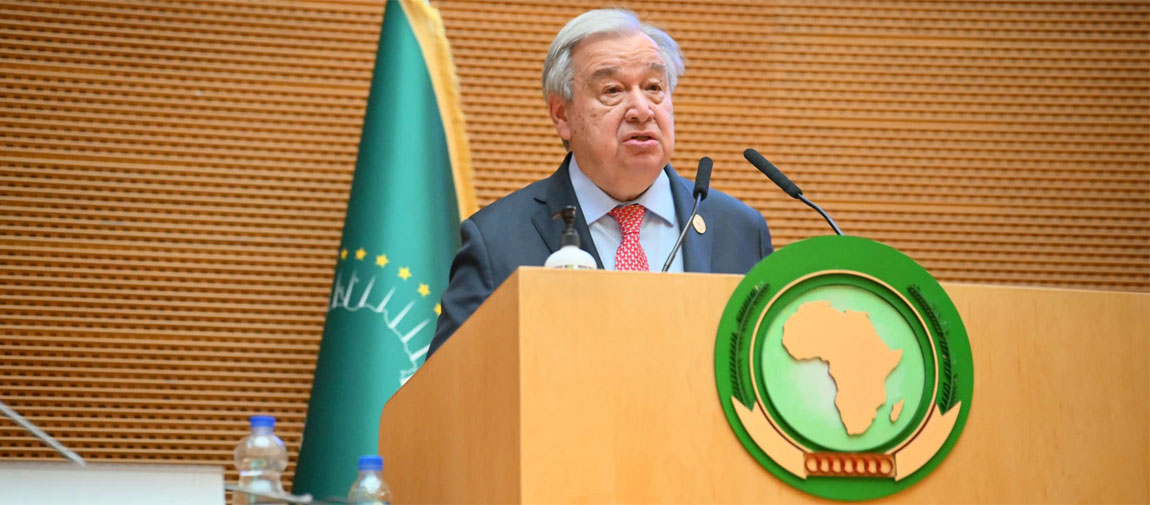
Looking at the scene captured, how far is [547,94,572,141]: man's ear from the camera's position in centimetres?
283

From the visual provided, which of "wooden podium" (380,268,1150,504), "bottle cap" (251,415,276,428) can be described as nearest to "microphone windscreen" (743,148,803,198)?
"wooden podium" (380,268,1150,504)

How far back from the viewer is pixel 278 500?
6.35ft

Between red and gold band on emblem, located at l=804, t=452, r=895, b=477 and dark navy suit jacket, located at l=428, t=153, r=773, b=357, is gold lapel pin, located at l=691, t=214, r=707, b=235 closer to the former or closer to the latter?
dark navy suit jacket, located at l=428, t=153, r=773, b=357

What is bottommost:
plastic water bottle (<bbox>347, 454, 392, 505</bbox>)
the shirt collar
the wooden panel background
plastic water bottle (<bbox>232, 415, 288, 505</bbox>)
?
plastic water bottle (<bbox>347, 454, 392, 505</bbox>)

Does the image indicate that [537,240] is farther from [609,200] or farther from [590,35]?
[590,35]

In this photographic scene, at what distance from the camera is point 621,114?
2.69m

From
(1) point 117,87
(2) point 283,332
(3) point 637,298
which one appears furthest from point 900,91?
(3) point 637,298

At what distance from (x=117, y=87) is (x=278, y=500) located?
279cm

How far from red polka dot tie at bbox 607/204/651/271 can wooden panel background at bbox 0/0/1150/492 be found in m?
1.91

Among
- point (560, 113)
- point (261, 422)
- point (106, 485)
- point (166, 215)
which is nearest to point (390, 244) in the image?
point (166, 215)

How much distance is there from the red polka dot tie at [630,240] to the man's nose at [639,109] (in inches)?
7.3

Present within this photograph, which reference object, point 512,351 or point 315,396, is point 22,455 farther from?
point 512,351

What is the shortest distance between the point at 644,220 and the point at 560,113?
383mm

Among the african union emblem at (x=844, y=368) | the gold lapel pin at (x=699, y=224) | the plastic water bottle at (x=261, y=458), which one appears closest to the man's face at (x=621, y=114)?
the gold lapel pin at (x=699, y=224)
